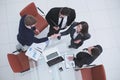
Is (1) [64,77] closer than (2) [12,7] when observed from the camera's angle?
Yes

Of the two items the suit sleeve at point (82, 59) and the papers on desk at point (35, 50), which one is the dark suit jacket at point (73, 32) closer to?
the suit sleeve at point (82, 59)

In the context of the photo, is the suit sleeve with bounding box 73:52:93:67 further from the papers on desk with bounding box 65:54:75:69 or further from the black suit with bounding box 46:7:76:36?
the black suit with bounding box 46:7:76:36

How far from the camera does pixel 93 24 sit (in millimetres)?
4836

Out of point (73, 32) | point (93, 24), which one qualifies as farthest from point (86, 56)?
point (93, 24)

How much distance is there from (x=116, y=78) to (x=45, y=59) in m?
1.87

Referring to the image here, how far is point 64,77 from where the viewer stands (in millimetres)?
3363

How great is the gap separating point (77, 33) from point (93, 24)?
934 mm

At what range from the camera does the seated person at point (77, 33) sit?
3885 millimetres

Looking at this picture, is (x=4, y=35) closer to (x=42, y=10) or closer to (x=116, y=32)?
(x=42, y=10)

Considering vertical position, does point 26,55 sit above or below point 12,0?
below

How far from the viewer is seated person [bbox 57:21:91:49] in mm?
3885

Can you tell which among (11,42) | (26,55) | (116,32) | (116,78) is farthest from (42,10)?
(116,78)

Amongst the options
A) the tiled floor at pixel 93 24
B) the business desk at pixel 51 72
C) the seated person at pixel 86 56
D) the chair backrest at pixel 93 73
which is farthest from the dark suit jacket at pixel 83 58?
the tiled floor at pixel 93 24

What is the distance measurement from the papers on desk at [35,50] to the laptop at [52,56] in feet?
0.33
